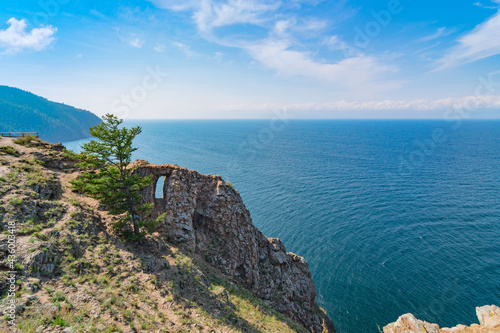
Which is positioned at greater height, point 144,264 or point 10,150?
point 10,150

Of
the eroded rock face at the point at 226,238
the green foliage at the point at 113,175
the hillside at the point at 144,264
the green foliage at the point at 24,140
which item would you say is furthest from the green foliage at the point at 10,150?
the eroded rock face at the point at 226,238

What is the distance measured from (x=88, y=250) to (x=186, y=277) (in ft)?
37.8

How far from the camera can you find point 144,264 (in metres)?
25.1

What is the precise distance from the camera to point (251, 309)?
97.1 ft

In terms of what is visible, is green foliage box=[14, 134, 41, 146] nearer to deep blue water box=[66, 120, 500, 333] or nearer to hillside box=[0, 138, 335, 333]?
hillside box=[0, 138, 335, 333]

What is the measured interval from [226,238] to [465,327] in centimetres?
3045

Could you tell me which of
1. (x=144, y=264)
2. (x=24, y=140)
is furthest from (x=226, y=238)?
(x=24, y=140)

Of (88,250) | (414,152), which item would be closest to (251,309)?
(88,250)

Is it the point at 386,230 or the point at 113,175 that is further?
the point at 386,230

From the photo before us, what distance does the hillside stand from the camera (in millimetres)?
17047

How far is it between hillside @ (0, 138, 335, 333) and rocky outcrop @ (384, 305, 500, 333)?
8690mm

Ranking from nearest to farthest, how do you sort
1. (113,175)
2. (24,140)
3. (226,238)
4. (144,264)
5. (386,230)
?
(144,264) < (113,175) < (24,140) < (226,238) < (386,230)

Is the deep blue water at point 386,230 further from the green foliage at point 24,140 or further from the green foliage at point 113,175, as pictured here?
the green foliage at point 24,140

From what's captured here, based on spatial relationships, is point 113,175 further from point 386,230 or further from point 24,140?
point 386,230
